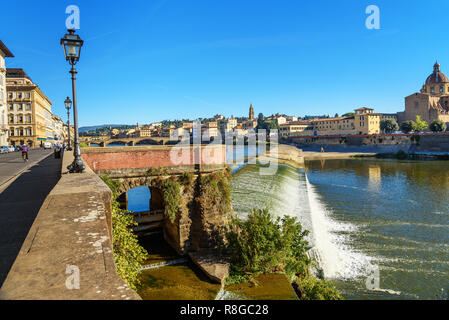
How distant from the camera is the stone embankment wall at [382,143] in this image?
74.5 metres

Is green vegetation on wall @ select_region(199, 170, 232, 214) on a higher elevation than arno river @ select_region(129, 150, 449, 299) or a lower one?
higher

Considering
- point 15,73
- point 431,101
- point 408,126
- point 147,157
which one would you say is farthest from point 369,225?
point 431,101

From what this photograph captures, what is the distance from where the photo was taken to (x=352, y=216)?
21562mm

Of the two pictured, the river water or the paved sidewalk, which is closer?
the paved sidewalk

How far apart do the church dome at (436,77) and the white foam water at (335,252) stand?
130322mm

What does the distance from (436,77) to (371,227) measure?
431ft

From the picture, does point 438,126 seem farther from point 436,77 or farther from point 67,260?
point 67,260

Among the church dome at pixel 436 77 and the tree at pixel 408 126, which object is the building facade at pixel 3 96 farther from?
the church dome at pixel 436 77

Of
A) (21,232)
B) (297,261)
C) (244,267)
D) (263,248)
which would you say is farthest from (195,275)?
(21,232)

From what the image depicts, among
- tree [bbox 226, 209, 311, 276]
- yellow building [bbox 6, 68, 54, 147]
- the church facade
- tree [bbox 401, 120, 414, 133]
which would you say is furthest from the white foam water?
the church facade

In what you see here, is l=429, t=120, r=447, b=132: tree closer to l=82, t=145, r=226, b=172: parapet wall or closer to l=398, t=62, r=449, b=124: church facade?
l=398, t=62, r=449, b=124: church facade

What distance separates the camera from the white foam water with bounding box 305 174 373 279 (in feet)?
44.6

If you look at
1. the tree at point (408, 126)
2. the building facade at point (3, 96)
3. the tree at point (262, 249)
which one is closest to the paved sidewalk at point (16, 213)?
the tree at point (262, 249)
